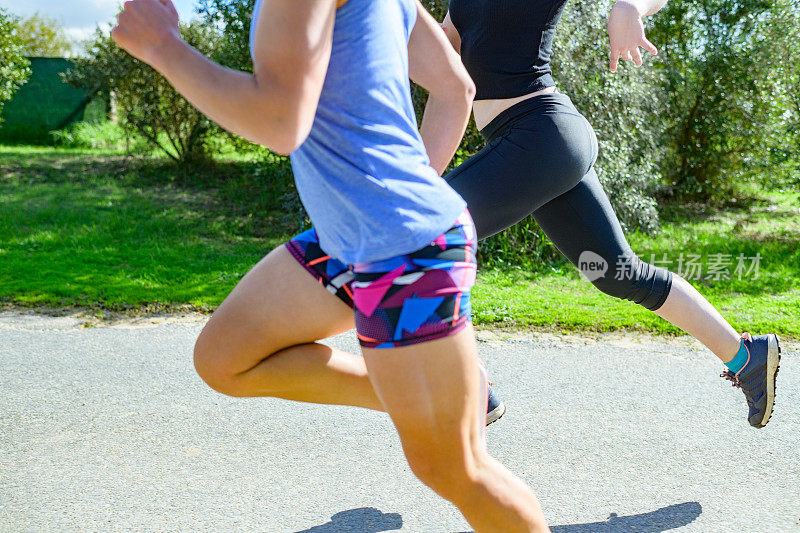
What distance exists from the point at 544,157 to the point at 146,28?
1399mm

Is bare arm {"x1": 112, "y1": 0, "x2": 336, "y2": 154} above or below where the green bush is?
above

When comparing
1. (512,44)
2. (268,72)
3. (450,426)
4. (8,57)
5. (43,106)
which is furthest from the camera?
(43,106)

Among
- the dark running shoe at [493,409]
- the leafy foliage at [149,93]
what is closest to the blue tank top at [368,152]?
the dark running shoe at [493,409]

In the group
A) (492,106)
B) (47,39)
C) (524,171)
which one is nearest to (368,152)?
(524,171)

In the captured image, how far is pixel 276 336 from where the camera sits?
6.14 feet

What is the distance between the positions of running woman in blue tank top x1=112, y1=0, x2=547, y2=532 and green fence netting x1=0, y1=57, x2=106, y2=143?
14653 mm

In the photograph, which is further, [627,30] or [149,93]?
[149,93]

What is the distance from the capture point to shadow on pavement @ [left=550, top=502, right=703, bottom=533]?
238 cm

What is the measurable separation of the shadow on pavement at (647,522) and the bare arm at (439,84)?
4.17 ft

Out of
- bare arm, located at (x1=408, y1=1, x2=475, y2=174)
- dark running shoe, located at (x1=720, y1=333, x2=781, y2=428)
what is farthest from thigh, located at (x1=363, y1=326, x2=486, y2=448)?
dark running shoe, located at (x1=720, y1=333, x2=781, y2=428)

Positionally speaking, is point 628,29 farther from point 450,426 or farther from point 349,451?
point 349,451

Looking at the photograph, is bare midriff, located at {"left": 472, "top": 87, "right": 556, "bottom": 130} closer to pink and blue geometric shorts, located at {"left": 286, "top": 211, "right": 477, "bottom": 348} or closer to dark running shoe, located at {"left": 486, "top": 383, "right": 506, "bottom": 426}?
dark running shoe, located at {"left": 486, "top": 383, "right": 506, "bottom": 426}

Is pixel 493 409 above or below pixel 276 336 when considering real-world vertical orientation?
below

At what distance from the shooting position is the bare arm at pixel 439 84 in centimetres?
179
